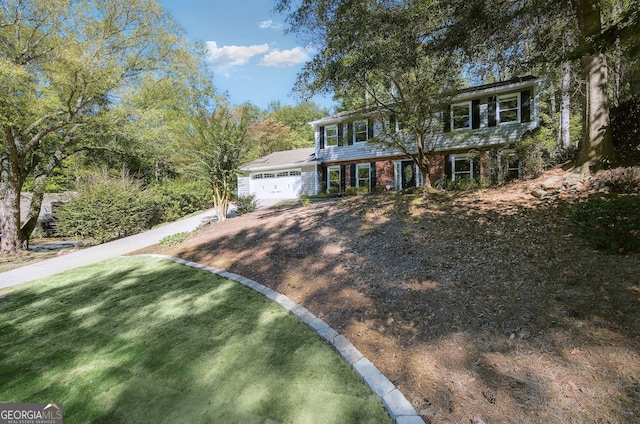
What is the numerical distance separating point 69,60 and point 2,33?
3120 mm

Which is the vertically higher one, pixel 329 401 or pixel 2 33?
pixel 2 33

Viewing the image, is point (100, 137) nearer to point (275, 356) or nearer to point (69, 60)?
point (69, 60)

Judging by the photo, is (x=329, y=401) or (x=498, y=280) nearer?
(x=329, y=401)

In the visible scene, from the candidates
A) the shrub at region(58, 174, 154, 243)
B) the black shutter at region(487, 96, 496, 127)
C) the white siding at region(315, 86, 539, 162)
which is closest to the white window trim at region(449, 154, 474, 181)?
the white siding at region(315, 86, 539, 162)

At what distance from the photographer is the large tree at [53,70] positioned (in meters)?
10.1

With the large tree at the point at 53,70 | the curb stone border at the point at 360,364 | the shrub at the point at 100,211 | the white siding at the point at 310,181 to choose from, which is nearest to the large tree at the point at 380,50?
the curb stone border at the point at 360,364

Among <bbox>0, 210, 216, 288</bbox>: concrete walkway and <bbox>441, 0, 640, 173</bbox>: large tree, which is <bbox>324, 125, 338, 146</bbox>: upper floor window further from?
<bbox>0, 210, 216, 288</bbox>: concrete walkway

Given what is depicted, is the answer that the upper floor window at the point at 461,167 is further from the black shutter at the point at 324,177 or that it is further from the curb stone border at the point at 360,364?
the curb stone border at the point at 360,364

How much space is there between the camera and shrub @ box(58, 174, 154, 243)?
10.6 m

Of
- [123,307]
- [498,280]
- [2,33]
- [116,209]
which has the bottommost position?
[123,307]

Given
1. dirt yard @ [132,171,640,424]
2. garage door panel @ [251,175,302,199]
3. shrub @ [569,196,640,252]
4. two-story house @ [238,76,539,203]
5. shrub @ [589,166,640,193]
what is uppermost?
two-story house @ [238,76,539,203]

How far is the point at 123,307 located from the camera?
179 inches

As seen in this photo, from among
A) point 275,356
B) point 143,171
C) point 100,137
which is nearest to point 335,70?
point 275,356

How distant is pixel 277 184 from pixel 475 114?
12.4 metres
